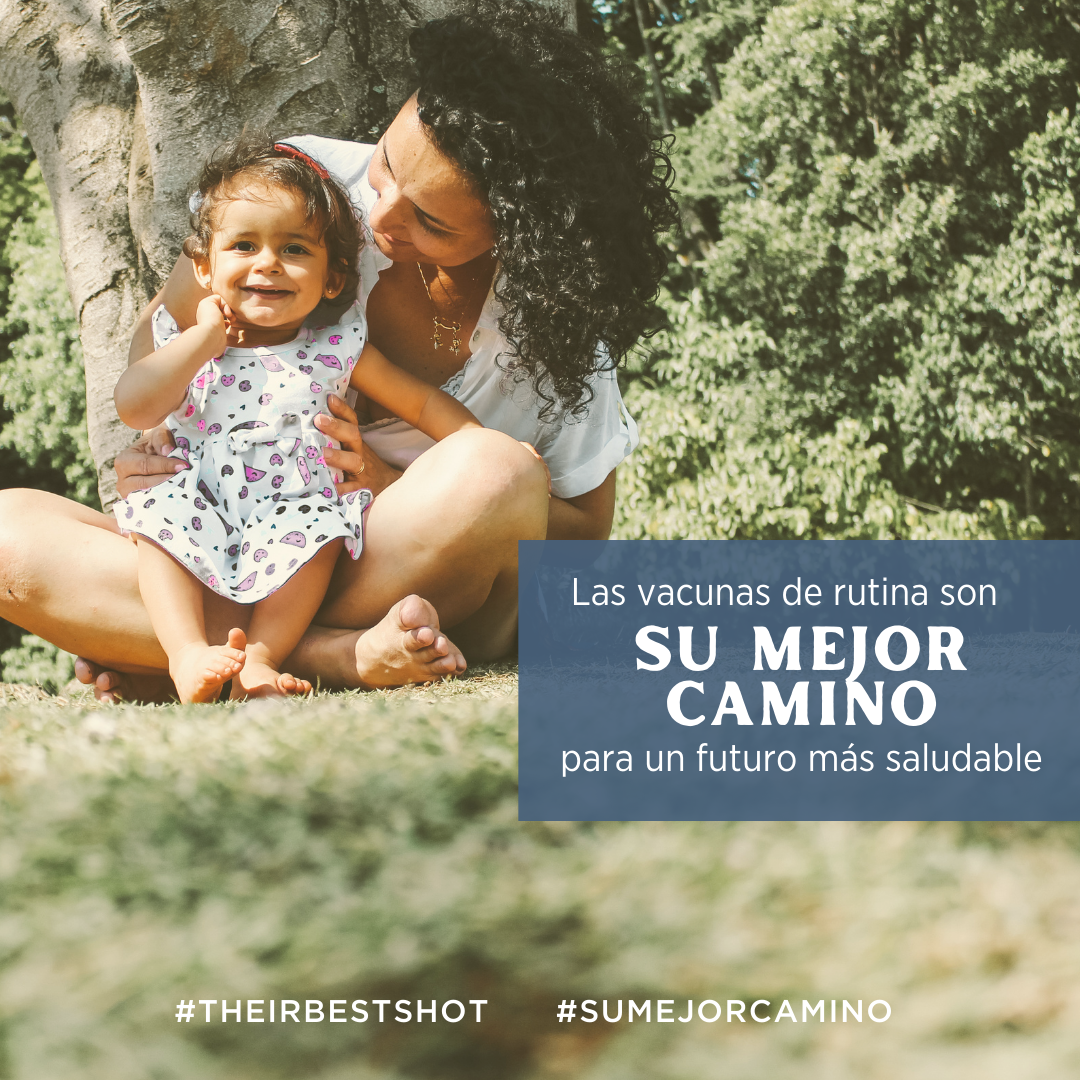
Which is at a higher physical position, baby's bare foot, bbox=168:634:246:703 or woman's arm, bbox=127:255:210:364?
woman's arm, bbox=127:255:210:364

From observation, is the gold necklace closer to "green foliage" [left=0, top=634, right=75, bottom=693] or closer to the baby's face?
the baby's face

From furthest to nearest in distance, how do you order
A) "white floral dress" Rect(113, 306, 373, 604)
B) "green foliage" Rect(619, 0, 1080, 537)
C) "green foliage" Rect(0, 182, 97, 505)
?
1. "green foliage" Rect(0, 182, 97, 505)
2. "green foliage" Rect(619, 0, 1080, 537)
3. "white floral dress" Rect(113, 306, 373, 604)

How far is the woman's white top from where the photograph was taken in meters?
2.23

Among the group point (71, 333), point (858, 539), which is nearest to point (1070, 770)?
point (858, 539)

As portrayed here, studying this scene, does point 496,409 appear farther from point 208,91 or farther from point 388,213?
point 208,91

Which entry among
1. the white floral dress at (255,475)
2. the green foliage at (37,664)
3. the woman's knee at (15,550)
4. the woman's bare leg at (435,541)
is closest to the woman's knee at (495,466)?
the woman's bare leg at (435,541)

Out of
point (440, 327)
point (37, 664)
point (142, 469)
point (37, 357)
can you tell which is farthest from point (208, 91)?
point (37, 664)

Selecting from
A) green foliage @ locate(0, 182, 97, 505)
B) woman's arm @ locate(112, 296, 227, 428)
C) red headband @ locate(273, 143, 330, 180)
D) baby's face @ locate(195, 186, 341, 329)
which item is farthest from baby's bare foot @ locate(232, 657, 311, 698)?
green foliage @ locate(0, 182, 97, 505)

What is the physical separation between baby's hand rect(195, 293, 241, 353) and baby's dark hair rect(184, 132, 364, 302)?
13 centimetres

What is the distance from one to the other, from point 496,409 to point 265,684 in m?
0.93

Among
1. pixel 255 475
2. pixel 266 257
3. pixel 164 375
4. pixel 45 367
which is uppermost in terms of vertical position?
pixel 266 257

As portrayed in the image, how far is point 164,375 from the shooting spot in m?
1.93

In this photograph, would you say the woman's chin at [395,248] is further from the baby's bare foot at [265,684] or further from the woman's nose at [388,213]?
the baby's bare foot at [265,684]

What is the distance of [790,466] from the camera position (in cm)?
791
